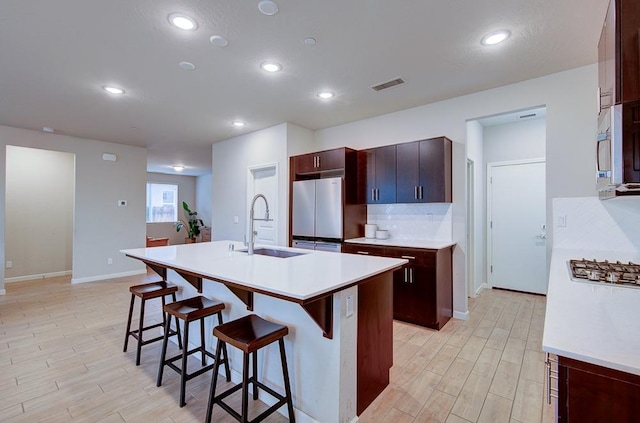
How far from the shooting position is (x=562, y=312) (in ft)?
3.56

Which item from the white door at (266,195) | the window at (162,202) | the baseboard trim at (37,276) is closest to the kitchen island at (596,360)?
the white door at (266,195)

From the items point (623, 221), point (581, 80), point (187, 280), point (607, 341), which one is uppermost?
point (581, 80)

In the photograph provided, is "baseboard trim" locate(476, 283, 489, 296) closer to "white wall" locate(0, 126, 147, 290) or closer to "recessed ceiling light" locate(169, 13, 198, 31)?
"recessed ceiling light" locate(169, 13, 198, 31)

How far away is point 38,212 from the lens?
5.81 meters

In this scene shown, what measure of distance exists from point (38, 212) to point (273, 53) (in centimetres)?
631

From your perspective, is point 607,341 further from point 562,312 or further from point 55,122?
point 55,122

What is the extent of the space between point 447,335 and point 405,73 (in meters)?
2.76

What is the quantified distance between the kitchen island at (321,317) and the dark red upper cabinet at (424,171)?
1.67m

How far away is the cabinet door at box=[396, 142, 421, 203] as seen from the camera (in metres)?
3.59

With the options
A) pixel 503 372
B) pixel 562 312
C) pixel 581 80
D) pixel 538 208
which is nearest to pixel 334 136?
pixel 581 80

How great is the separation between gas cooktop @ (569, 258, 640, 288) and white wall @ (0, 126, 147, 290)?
22.4 ft

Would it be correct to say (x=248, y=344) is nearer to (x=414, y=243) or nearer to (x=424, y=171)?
(x=414, y=243)

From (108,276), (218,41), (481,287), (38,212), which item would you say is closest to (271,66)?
(218,41)

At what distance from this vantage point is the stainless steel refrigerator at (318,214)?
399cm
